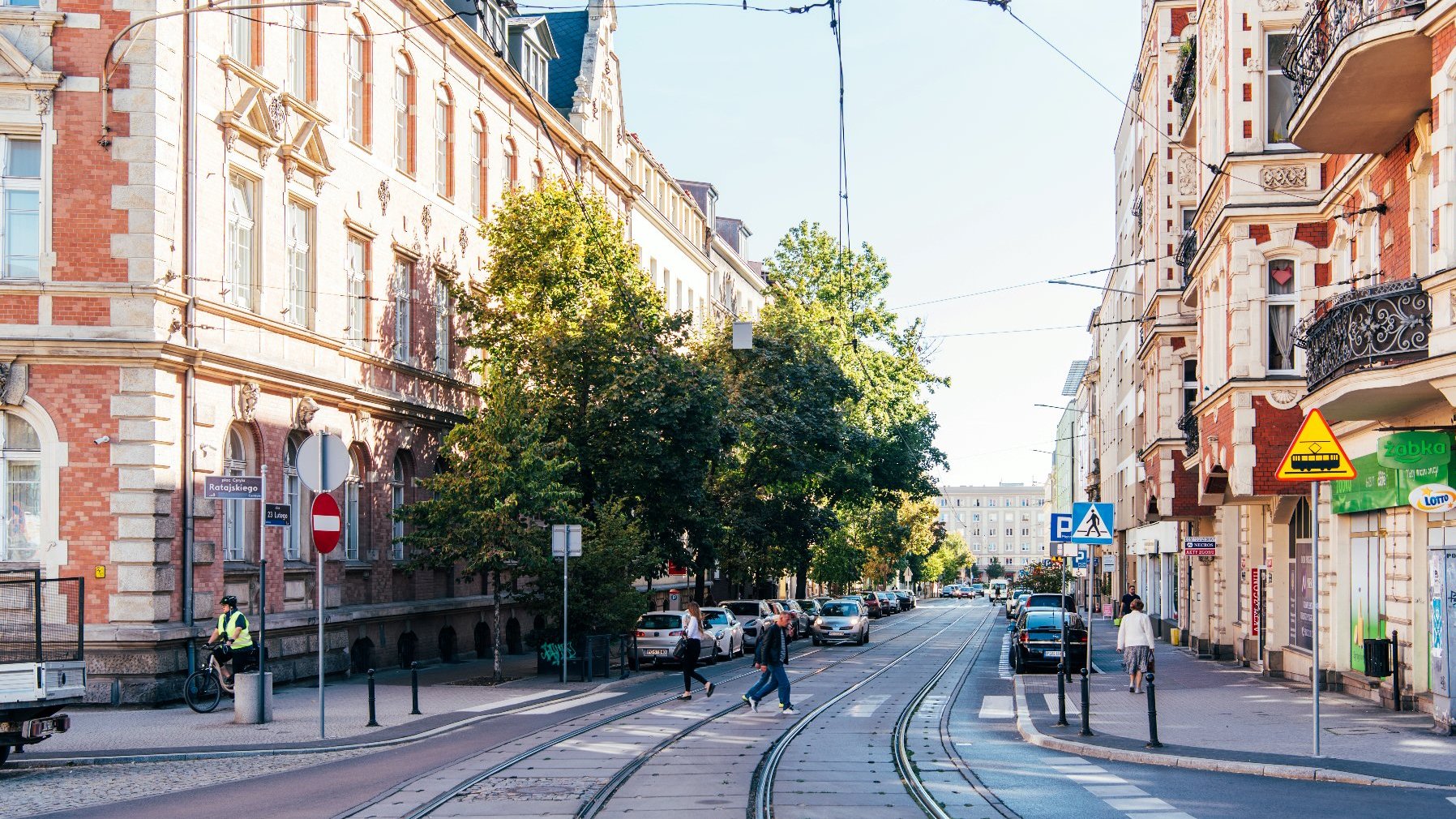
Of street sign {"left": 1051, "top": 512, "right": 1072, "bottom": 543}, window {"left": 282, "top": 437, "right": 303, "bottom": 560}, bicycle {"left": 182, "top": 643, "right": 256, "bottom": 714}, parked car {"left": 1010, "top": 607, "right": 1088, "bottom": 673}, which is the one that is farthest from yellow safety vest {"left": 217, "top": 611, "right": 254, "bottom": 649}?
parked car {"left": 1010, "top": 607, "right": 1088, "bottom": 673}

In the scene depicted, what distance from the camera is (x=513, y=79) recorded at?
1593 inches

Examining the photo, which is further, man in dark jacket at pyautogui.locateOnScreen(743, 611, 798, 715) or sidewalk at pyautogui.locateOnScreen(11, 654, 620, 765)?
man in dark jacket at pyautogui.locateOnScreen(743, 611, 798, 715)

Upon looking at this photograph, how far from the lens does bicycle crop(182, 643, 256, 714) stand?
72.8ft

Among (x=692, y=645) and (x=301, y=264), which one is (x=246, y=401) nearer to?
(x=301, y=264)

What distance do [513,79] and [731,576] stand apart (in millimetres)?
21423

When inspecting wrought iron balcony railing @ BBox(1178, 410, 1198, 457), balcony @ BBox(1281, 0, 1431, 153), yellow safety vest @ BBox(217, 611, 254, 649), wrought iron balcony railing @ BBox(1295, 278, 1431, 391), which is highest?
balcony @ BBox(1281, 0, 1431, 153)

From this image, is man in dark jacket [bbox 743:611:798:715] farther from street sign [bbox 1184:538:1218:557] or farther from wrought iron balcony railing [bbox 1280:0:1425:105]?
street sign [bbox 1184:538:1218:557]

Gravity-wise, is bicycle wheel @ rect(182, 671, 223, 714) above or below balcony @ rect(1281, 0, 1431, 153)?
below

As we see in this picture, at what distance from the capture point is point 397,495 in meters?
33.7

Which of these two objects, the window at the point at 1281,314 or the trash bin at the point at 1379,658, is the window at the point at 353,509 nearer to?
the window at the point at 1281,314

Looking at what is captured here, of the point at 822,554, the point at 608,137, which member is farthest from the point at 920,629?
the point at 608,137

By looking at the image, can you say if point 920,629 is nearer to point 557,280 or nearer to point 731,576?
point 731,576

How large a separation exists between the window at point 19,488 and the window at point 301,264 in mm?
6046

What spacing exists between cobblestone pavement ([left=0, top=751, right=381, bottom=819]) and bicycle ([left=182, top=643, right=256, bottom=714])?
529 cm
